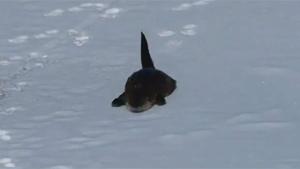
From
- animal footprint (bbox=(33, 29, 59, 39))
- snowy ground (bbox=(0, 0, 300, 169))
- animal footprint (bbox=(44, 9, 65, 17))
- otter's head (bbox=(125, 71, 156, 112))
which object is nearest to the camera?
snowy ground (bbox=(0, 0, 300, 169))

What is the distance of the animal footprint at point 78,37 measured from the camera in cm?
→ 827

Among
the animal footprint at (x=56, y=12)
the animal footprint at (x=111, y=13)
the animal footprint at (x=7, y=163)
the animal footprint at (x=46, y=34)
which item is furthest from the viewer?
the animal footprint at (x=56, y=12)

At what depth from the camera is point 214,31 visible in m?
8.29

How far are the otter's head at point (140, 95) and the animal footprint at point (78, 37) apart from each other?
7.40 ft

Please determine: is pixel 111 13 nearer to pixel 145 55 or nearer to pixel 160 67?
pixel 160 67

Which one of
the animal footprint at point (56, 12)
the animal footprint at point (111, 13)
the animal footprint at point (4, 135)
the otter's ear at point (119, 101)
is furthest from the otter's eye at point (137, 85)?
the animal footprint at point (56, 12)

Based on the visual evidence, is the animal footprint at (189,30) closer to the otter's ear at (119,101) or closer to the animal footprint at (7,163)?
the otter's ear at (119,101)

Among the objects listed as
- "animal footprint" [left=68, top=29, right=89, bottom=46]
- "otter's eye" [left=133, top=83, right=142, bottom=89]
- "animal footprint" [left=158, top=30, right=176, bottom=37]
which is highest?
"otter's eye" [left=133, top=83, right=142, bottom=89]

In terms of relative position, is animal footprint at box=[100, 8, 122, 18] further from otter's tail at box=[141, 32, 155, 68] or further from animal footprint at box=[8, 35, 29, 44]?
otter's tail at box=[141, 32, 155, 68]

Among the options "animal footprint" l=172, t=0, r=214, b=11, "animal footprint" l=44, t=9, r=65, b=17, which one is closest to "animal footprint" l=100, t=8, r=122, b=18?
"animal footprint" l=44, t=9, r=65, b=17

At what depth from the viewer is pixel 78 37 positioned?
849 cm

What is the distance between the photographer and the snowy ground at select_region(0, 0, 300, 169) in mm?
5258

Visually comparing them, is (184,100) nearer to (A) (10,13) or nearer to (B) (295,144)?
(B) (295,144)

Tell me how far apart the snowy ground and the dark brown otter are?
0.24 ft
